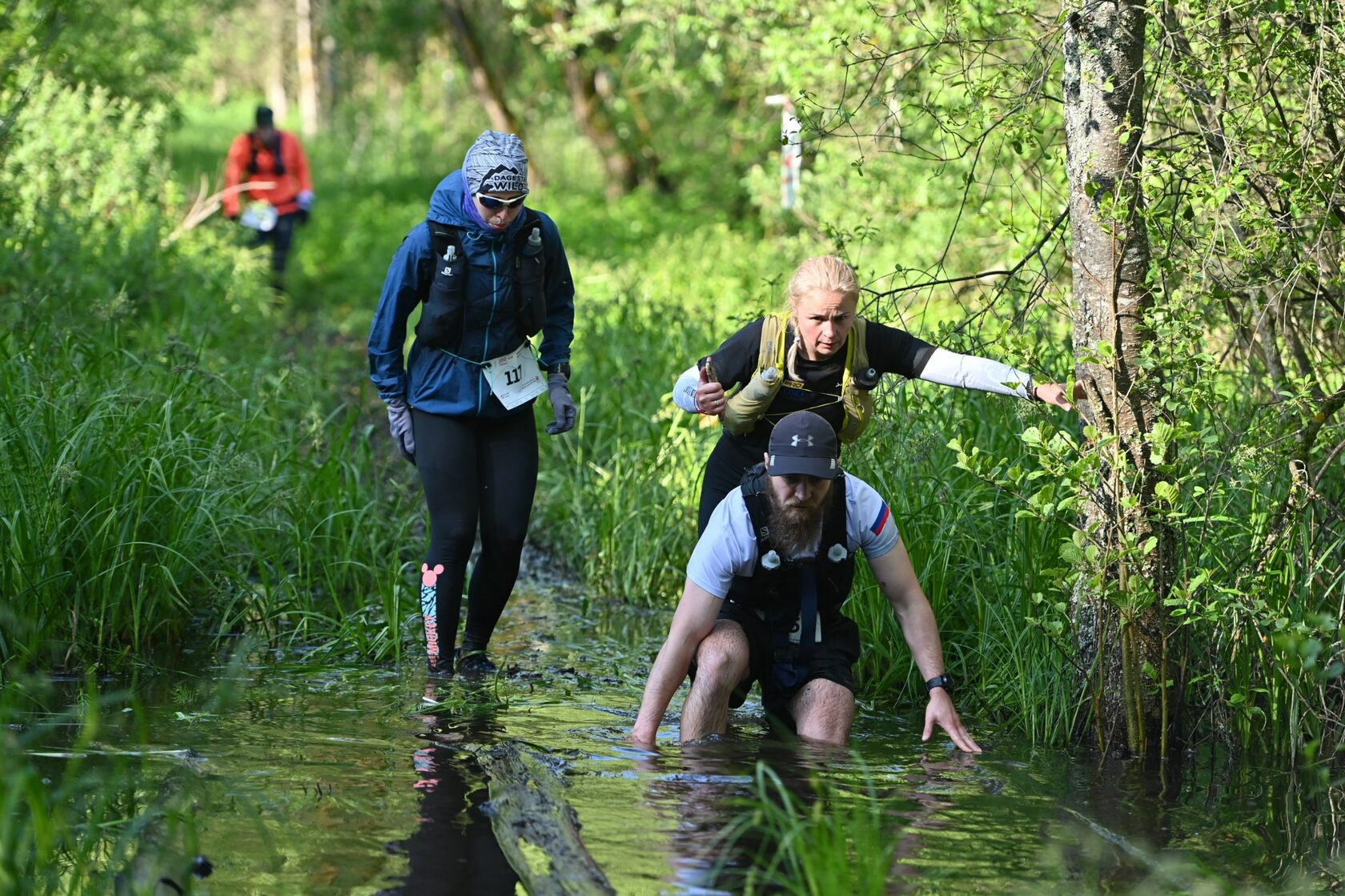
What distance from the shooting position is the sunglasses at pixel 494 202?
19.0 ft

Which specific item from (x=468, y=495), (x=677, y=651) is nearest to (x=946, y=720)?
(x=677, y=651)

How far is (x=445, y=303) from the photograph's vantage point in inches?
232

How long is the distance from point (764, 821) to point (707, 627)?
2.69 feet

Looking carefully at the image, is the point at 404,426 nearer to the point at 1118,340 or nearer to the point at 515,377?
the point at 515,377

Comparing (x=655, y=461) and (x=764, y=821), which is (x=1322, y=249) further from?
(x=655, y=461)

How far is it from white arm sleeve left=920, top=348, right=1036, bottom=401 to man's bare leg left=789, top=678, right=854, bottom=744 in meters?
1.11

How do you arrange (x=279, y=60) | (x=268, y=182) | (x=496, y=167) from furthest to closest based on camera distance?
(x=279, y=60), (x=268, y=182), (x=496, y=167)

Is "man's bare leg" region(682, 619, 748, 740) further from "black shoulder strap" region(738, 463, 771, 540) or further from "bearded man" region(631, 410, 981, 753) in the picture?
"black shoulder strap" region(738, 463, 771, 540)

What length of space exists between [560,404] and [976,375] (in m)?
1.85

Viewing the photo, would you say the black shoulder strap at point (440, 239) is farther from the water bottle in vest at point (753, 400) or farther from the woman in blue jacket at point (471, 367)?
the water bottle in vest at point (753, 400)

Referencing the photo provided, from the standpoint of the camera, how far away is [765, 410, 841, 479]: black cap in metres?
4.80

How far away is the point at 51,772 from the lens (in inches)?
178

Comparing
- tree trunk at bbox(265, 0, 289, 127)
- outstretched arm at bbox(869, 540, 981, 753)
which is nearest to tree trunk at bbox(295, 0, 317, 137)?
tree trunk at bbox(265, 0, 289, 127)

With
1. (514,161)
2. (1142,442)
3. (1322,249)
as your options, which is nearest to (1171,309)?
(1142,442)
